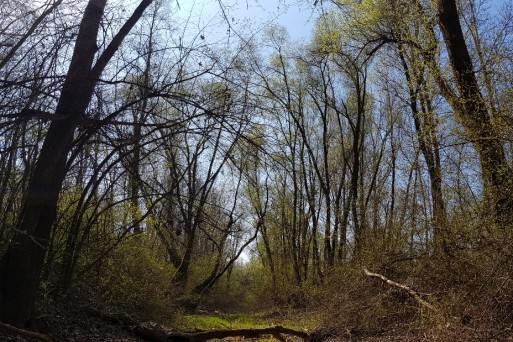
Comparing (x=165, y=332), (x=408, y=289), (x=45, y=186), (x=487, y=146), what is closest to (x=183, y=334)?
(x=165, y=332)

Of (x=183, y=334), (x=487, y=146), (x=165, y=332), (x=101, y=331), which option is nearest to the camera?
(x=487, y=146)

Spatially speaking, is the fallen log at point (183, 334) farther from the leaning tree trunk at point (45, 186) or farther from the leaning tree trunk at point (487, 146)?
the leaning tree trunk at point (487, 146)

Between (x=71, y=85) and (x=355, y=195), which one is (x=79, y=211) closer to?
(x=71, y=85)

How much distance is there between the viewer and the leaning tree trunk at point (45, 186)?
19.2ft

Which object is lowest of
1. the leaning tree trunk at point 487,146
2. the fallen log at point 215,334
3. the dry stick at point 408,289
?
the fallen log at point 215,334

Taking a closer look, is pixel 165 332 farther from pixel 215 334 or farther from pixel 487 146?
pixel 487 146

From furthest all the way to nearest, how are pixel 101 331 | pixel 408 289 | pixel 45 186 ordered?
pixel 101 331
pixel 408 289
pixel 45 186

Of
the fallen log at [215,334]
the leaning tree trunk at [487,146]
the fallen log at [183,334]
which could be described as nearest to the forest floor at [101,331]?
the fallen log at [183,334]

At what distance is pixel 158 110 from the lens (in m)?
7.77

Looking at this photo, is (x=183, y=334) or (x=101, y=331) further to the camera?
(x=183, y=334)

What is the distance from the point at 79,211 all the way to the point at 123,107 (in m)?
2.30

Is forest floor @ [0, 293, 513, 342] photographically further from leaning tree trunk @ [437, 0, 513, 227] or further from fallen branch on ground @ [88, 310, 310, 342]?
leaning tree trunk @ [437, 0, 513, 227]

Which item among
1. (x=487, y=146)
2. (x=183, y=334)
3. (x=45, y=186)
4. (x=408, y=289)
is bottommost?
(x=183, y=334)

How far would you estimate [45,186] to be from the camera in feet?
20.1
